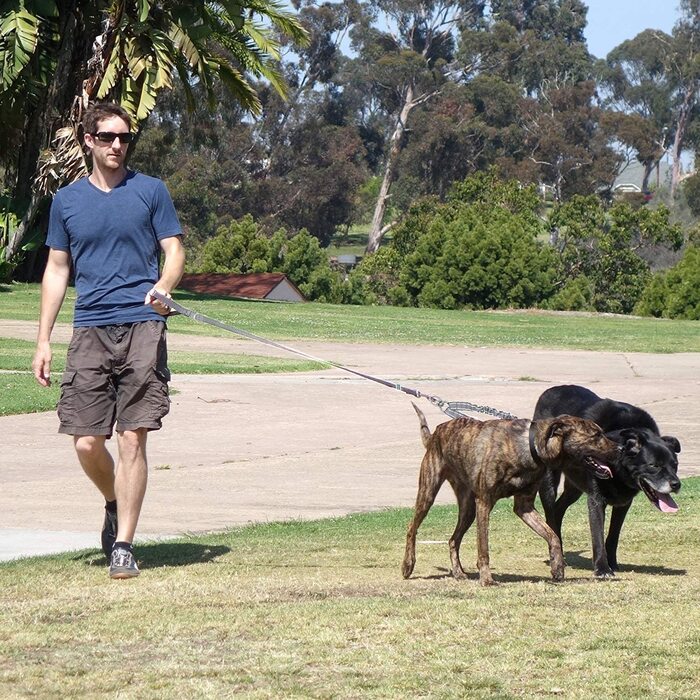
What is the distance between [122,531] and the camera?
22.4 feet

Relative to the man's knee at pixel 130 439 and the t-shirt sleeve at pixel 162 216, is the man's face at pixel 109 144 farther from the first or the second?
the man's knee at pixel 130 439

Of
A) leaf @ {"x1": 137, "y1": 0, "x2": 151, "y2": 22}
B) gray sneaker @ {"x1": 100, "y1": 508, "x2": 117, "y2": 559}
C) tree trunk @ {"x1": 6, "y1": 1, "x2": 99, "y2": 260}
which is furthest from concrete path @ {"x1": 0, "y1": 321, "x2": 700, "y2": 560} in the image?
tree trunk @ {"x1": 6, "y1": 1, "x2": 99, "y2": 260}

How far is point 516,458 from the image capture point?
6.65 m

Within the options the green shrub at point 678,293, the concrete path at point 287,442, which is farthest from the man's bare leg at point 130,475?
the green shrub at point 678,293

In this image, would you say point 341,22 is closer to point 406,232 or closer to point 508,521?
point 406,232

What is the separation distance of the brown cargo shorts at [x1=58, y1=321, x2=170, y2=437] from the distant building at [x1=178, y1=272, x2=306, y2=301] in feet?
114

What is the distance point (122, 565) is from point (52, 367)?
38.9 ft

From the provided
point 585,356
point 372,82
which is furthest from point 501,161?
point 585,356

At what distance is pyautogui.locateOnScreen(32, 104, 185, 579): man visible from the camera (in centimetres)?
683

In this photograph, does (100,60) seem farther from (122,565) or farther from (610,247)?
(122,565)

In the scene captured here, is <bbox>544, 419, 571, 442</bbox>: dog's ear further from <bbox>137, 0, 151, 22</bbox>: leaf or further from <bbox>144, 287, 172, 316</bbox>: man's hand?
<bbox>137, 0, 151, 22</bbox>: leaf

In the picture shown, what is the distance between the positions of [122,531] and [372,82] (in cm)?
7111

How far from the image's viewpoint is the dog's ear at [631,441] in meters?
6.87

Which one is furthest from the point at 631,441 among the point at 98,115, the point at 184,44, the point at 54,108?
the point at 54,108
